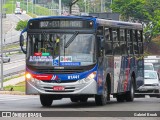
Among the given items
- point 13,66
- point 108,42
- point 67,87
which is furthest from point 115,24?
point 13,66

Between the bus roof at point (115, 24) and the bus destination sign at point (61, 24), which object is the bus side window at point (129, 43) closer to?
the bus roof at point (115, 24)

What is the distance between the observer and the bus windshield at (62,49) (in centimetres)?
2530

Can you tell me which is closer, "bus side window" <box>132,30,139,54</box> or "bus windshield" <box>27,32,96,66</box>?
"bus windshield" <box>27,32,96,66</box>

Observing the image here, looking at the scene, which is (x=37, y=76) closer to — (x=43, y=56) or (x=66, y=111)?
(x=43, y=56)

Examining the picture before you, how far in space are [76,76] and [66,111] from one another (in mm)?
1985

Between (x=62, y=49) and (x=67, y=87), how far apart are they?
51.4 inches

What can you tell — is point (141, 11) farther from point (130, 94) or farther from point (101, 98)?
point (101, 98)

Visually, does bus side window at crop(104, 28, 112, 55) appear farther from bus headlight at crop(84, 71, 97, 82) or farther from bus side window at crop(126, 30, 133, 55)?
bus side window at crop(126, 30, 133, 55)

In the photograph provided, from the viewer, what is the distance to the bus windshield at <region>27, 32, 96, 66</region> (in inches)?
996

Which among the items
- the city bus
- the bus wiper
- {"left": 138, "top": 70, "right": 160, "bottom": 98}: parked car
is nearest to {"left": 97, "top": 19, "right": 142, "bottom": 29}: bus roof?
the city bus

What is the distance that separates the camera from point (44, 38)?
2572cm

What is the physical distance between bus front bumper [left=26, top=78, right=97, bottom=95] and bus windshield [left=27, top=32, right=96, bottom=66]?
2.08 feet

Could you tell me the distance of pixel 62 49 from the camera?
25.4 m

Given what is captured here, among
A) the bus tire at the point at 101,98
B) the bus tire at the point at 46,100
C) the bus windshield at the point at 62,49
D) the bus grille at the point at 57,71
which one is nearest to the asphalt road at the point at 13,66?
the bus tire at the point at 46,100
